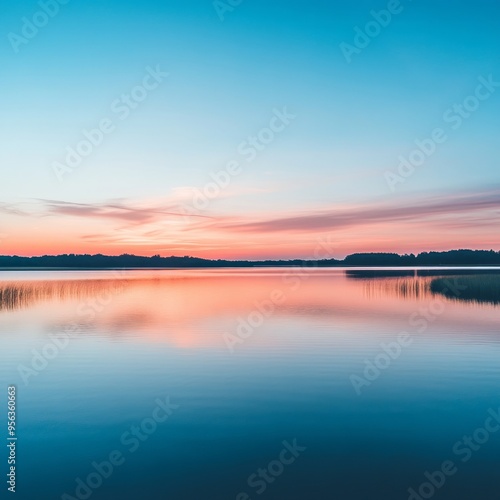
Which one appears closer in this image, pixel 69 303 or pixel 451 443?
pixel 451 443

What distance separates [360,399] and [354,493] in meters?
5.50

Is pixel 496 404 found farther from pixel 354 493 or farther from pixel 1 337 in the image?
pixel 1 337

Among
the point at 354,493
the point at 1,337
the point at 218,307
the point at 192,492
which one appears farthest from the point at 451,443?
the point at 218,307

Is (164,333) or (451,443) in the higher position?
(164,333)

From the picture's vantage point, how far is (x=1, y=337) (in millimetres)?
23578
